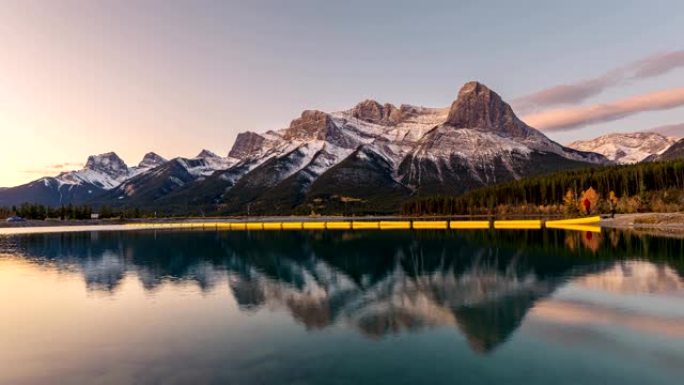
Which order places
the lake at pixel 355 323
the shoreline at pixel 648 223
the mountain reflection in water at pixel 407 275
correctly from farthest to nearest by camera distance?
the shoreline at pixel 648 223 < the mountain reflection in water at pixel 407 275 < the lake at pixel 355 323

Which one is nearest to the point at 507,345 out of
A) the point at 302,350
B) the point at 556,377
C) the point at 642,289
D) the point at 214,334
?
the point at 556,377

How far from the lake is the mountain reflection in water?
1.04 ft

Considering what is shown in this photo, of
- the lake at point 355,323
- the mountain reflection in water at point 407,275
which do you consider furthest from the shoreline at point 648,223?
the lake at point 355,323

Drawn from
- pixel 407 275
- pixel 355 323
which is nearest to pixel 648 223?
pixel 407 275

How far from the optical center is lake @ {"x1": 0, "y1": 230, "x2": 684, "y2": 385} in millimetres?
26797

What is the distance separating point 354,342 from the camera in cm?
3253

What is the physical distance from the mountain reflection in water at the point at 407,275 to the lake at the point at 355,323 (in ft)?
1.04

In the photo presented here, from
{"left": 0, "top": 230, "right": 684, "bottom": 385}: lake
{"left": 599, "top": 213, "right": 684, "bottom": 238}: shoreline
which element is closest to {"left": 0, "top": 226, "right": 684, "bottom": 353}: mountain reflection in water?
{"left": 0, "top": 230, "right": 684, "bottom": 385}: lake

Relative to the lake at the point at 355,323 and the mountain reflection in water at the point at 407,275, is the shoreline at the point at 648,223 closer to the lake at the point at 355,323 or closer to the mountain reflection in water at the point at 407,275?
the mountain reflection in water at the point at 407,275

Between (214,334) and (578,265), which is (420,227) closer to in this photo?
(578,265)

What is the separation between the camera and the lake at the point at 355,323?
26.8 metres

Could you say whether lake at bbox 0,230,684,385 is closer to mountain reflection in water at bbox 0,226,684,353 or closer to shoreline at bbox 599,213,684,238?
mountain reflection in water at bbox 0,226,684,353

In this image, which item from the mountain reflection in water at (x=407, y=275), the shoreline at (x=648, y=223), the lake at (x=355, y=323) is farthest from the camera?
the shoreline at (x=648, y=223)

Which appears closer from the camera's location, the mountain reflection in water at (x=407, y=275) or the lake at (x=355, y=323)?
the lake at (x=355, y=323)
